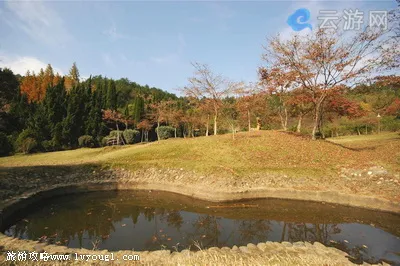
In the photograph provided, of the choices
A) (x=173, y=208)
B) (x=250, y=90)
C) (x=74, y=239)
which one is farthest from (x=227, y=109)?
(x=74, y=239)

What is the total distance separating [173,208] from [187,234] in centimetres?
282

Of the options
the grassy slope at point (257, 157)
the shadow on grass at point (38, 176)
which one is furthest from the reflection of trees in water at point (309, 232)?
the shadow on grass at point (38, 176)

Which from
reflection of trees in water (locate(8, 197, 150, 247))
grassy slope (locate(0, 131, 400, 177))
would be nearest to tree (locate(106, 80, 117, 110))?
grassy slope (locate(0, 131, 400, 177))

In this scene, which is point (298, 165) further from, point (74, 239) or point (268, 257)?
point (74, 239)

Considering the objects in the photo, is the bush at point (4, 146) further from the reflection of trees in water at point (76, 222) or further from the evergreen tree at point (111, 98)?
the reflection of trees in water at point (76, 222)

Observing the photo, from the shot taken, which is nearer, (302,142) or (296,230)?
(296,230)

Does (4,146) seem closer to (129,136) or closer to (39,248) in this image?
(129,136)

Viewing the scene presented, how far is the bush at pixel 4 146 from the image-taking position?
74.1 ft

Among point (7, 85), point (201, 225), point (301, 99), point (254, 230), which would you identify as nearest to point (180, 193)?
point (201, 225)

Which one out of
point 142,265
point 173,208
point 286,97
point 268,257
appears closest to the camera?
point 142,265

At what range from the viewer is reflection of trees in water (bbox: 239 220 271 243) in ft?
27.7

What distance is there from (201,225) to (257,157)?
8.86 meters

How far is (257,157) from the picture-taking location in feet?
56.2

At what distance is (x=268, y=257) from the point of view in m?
6.09
